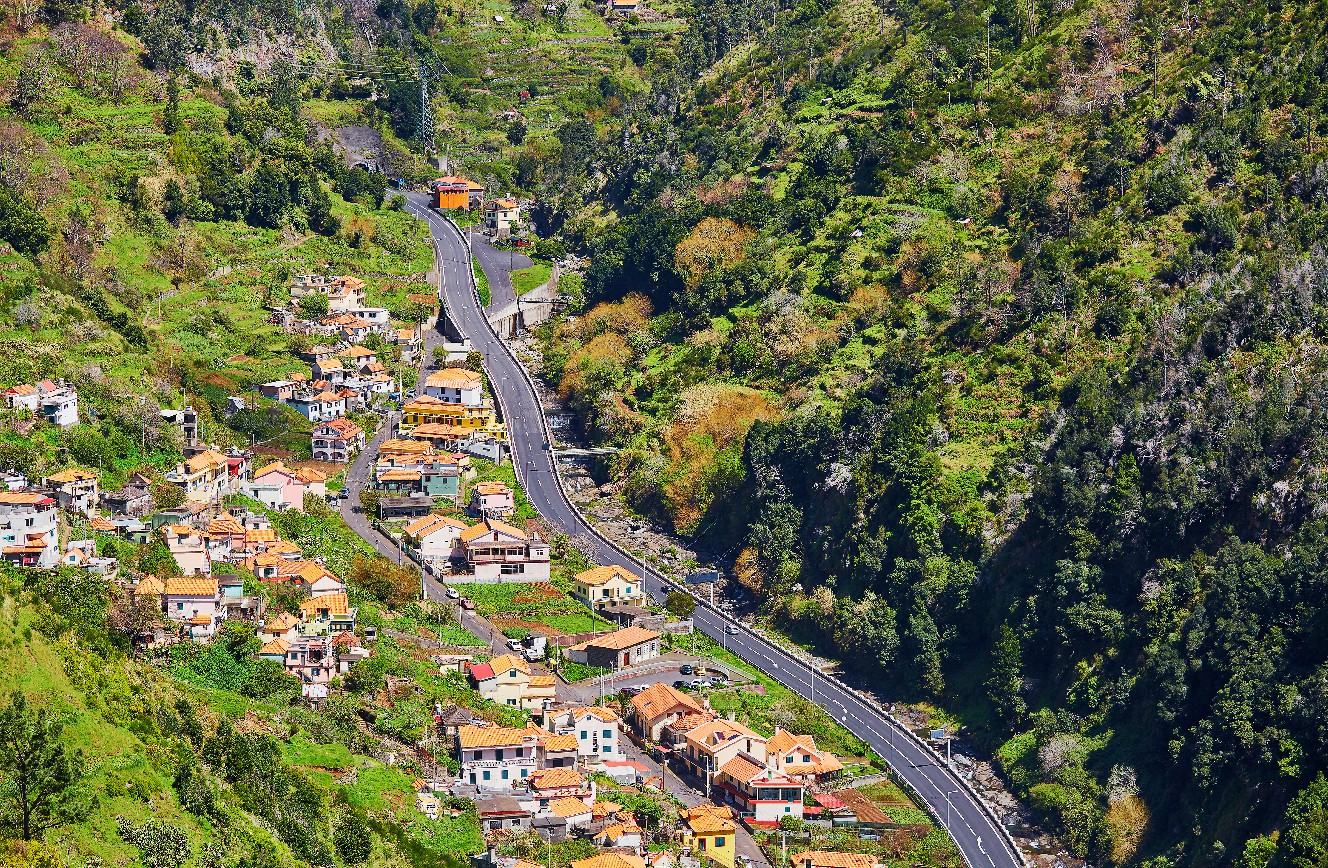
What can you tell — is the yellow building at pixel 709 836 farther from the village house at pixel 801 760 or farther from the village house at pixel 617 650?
the village house at pixel 617 650

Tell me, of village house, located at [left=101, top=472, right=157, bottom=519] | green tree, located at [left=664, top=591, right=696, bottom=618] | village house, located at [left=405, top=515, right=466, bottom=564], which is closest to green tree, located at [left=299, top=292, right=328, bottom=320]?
village house, located at [left=405, top=515, right=466, bottom=564]

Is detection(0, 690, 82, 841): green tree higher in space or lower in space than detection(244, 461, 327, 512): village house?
lower

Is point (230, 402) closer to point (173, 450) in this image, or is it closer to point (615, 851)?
point (173, 450)

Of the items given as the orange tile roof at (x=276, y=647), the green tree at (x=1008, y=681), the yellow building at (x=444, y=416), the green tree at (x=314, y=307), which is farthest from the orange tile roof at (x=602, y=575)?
the green tree at (x=314, y=307)

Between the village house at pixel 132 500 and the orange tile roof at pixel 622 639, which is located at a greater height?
the village house at pixel 132 500

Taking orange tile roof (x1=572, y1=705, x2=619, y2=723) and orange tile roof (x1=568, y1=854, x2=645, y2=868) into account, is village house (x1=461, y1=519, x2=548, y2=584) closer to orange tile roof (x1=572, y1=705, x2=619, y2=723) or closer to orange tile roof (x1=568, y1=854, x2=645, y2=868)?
orange tile roof (x1=572, y1=705, x2=619, y2=723)

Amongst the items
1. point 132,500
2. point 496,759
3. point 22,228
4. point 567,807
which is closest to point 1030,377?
point 496,759

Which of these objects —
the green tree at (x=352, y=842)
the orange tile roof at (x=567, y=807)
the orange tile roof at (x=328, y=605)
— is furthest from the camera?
the orange tile roof at (x=328, y=605)
